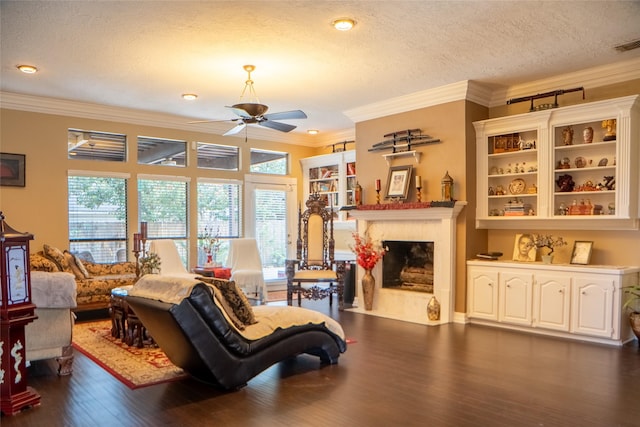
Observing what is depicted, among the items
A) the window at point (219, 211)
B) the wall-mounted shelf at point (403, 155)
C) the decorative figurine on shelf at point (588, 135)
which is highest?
the decorative figurine on shelf at point (588, 135)

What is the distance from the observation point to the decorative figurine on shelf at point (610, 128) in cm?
519

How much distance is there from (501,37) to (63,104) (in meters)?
5.82

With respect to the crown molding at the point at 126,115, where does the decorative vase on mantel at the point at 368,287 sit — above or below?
below

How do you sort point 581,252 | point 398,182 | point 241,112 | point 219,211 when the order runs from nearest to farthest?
point 241,112 → point 581,252 → point 398,182 → point 219,211

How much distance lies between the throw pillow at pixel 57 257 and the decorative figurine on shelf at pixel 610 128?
6748 millimetres

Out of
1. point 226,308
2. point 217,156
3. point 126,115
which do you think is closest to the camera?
point 226,308

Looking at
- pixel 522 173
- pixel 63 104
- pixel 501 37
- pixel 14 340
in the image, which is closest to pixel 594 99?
pixel 522 173

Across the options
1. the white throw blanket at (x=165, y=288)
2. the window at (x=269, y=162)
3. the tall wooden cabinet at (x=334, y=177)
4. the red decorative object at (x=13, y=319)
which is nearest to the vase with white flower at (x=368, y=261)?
the tall wooden cabinet at (x=334, y=177)

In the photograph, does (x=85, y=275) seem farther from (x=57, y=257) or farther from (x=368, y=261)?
(x=368, y=261)

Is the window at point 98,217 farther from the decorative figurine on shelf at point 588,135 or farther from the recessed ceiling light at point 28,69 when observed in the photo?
the decorative figurine on shelf at point 588,135

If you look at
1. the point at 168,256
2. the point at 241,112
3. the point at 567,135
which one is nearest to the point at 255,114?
the point at 241,112

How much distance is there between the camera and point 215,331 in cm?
342

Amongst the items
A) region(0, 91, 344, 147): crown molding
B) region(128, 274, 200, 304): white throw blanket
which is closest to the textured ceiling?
region(0, 91, 344, 147): crown molding

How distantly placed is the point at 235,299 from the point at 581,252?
158 inches
